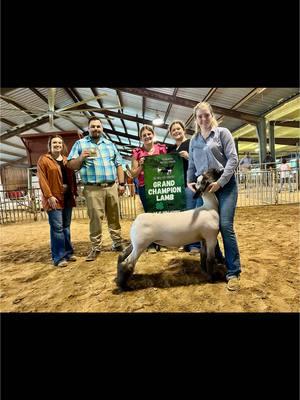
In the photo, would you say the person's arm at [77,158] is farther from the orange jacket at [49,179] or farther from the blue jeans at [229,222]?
the blue jeans at [229,222]

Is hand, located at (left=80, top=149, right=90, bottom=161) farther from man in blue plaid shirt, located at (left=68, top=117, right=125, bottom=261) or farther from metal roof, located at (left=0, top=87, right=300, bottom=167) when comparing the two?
metal roof, located at (left=0, top=87, right=300, bottom=167)

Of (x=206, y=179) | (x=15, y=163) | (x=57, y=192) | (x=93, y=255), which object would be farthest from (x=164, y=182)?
(x=15, y=163)

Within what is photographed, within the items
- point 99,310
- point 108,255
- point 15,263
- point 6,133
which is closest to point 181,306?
point 99,310

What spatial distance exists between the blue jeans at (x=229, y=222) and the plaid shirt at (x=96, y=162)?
1.52 m

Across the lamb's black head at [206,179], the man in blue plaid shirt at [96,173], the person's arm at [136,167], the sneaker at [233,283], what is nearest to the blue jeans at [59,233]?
the man in blue plaid shirt at [96,173]

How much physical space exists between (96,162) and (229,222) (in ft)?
5.83

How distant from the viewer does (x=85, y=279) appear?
255 centimetres

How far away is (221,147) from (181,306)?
4.46ft

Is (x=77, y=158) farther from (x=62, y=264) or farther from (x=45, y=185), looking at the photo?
(x=62, y=264)
